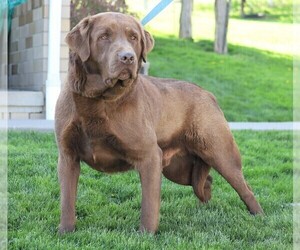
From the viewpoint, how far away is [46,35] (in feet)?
32.0

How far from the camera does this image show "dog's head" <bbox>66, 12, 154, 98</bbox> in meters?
3.52

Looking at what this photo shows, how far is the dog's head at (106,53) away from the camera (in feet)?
11.6

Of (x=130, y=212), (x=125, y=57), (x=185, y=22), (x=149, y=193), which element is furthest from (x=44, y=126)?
(x=185, y=22)

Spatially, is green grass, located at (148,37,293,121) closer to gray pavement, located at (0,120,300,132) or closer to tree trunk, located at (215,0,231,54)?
tree trunk, located at (215,0,231,54)

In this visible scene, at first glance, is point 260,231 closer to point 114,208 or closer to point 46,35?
point 114,208

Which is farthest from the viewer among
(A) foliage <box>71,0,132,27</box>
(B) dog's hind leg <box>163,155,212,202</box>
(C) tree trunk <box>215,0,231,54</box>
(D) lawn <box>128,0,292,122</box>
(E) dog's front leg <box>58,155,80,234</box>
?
(C) tree trunk <box>215,0,231,54</box>

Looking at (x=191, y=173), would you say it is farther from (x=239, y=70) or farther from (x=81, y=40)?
(x=239, y=70)

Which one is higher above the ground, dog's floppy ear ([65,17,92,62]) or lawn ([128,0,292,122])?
dog's floppy ear ([65,17,92,62])

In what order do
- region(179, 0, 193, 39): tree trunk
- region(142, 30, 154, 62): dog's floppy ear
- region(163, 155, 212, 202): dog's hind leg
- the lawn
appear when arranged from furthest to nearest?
region(179, 0, 193, 39): tree trunk, the lawn, region(163, 155, 212, 202): dog's hind leg, region(142, 30, 154, 62): dog's floppy ear

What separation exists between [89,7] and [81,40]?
26.4 feet

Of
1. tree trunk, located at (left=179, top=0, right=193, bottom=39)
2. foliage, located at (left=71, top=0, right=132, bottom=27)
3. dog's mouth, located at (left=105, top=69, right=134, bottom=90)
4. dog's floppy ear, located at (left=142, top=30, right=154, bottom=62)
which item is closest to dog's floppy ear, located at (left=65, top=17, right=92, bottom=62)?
dog's mouth, located at (left=105, top=69, right=134, bottom=90)

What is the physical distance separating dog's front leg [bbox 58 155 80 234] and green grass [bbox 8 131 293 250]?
0.09m

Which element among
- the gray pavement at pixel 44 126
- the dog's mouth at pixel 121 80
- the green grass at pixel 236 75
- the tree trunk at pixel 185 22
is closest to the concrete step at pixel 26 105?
the gray pavement at pixel 44 126

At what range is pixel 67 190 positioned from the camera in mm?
3938
